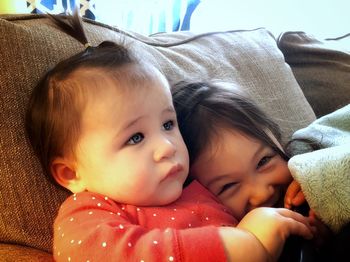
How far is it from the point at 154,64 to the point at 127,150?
30cm

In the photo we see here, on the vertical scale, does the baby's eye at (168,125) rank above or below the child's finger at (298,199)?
above

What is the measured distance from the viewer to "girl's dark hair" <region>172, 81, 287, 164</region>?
81 centimetres

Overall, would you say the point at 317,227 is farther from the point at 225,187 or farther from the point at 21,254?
the point at 21,254

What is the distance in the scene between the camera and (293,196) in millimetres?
750

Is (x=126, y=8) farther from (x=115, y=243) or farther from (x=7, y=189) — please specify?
(x=115, y=243)

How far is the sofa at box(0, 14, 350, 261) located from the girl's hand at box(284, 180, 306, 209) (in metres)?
0.22

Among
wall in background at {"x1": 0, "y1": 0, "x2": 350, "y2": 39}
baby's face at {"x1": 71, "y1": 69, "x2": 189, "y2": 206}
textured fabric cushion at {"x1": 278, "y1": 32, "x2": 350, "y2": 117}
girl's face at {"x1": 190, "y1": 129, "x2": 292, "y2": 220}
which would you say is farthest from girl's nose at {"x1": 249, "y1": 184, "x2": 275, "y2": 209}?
wall in background at {"x1": 0, "y1": 0, "x2": 350, "y2": 39}

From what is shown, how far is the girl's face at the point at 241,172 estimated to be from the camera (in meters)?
0.77

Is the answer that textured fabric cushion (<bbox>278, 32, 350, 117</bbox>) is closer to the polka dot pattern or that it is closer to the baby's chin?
the baby's chin

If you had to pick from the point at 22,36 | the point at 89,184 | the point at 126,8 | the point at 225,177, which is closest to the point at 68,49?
the point at 22,36

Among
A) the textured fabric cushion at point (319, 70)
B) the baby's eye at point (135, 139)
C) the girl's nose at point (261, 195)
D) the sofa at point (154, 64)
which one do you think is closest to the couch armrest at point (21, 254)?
the sofa at point (154, 64)

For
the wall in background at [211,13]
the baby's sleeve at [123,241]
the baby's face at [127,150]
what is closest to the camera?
the baby's sleeve at [123,241]

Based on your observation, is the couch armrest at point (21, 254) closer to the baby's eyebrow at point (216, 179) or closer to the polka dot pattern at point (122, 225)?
the polka dot pattern at point (122, 225)

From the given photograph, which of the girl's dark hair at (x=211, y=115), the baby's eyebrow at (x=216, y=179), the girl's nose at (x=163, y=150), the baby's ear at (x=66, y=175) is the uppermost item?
the girl's nose at (x=163, y=150)
